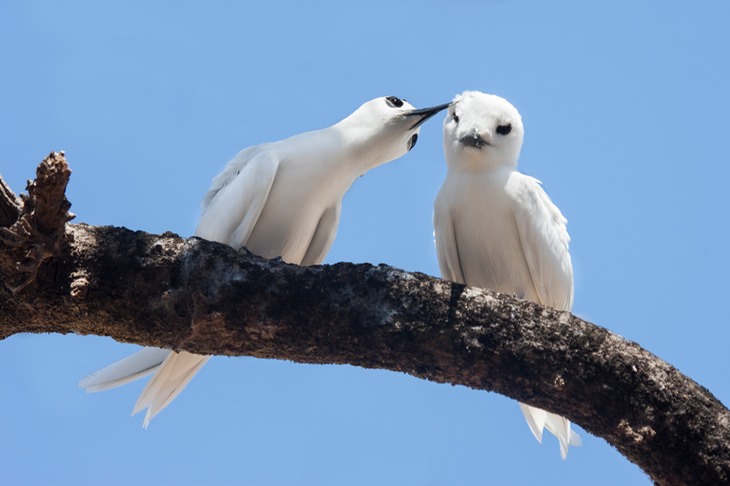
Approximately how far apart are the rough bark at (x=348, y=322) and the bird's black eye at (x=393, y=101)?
2.83 meters

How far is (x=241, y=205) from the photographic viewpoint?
6.93 m

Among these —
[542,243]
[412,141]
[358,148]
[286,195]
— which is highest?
[412,141]

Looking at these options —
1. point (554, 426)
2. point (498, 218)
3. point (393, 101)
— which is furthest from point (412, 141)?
point (554, 426)

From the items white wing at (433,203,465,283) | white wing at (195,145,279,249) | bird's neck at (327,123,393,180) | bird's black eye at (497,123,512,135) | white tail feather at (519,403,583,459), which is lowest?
white tail feather at (519,403,583,459)

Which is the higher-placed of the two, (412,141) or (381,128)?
(412,141)

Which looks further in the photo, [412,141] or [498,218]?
[412,141]

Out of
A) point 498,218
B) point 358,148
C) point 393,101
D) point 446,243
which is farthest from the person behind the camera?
point 393,101

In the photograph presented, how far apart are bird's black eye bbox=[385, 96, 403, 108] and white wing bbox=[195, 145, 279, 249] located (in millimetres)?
1236

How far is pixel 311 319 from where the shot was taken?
16.9 ft

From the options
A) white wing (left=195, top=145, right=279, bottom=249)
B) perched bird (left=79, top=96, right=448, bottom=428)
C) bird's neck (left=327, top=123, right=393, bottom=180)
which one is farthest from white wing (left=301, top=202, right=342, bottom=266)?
white wing (left=195, top=145, right=279, bottom=249)

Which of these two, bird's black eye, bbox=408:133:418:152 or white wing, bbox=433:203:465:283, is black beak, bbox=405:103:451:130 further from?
white wing, bbox=433:203:465:283

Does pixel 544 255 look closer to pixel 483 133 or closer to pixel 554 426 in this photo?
pixel 483 133

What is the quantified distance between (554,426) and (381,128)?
9.25 ft

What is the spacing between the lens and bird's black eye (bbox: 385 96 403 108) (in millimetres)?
7789
